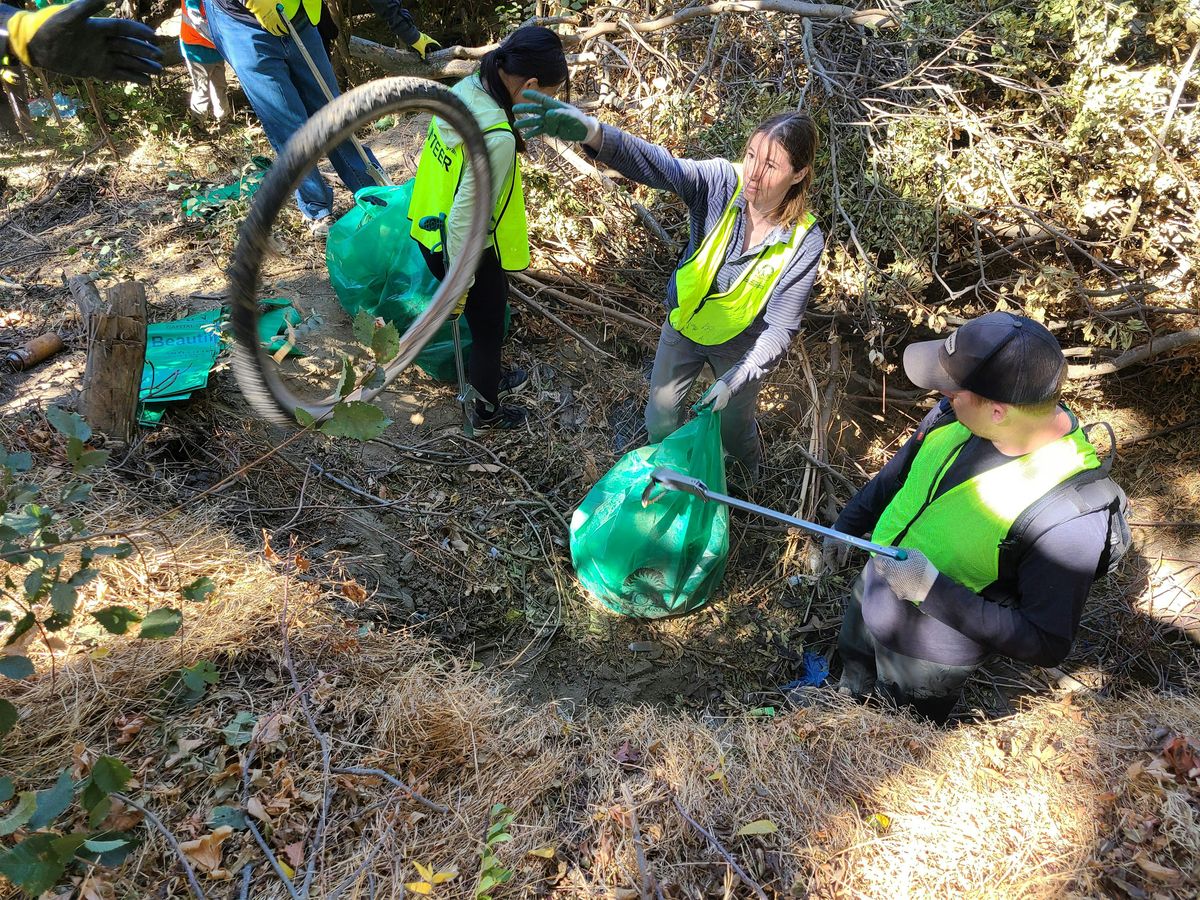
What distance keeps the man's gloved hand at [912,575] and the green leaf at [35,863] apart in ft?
6.82

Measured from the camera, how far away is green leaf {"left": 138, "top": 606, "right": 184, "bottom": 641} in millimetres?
1797

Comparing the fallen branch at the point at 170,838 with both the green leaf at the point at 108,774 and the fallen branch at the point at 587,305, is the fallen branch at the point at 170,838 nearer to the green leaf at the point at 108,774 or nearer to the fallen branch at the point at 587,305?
the green leaf at the point at 108,774

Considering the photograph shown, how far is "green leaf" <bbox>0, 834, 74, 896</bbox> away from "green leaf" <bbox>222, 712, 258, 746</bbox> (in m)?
0.57

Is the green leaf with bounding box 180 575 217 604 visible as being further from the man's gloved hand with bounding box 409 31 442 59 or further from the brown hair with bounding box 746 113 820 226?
the man's gloved hand with bounding box 409 31 442 59

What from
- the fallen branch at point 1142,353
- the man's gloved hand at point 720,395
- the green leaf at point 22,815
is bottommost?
the fallen branch at point 1142,353

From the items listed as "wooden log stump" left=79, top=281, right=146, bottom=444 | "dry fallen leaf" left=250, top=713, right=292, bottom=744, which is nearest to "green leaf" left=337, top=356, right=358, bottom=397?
"dry fallen leaf" left=250, top=713, right=292, bottom=744

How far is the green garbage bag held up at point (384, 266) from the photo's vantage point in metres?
3.76

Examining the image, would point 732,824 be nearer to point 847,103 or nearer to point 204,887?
point 204,887

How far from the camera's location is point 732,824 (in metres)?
2.04

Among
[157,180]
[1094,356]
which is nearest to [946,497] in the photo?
[1094,356]

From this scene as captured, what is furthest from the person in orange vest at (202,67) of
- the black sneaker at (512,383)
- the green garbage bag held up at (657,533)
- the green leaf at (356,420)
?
the green garbage bag held up at (657,533)

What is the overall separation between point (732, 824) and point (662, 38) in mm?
4285

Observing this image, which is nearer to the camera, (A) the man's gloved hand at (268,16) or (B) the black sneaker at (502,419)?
(A) the man's gloved hand at (268,16)

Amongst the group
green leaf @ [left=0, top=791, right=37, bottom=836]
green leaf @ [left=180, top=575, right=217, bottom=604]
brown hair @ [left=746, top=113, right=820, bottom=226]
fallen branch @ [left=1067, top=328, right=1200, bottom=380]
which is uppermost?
brown hair @ [left=746, top=113, right=820, bottom=226]
